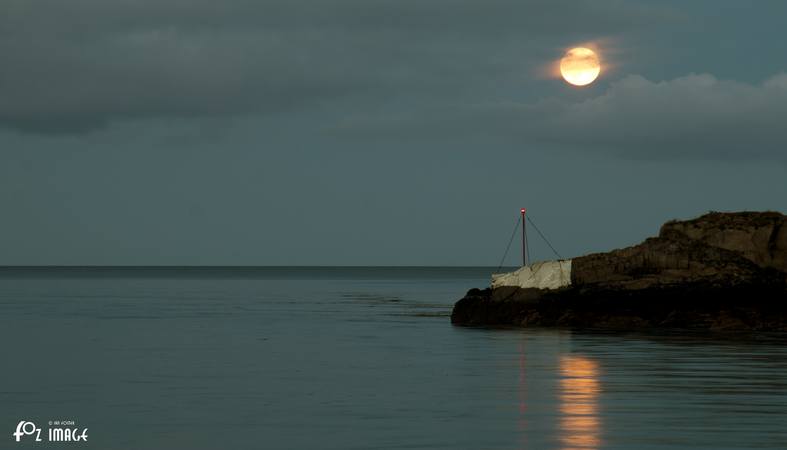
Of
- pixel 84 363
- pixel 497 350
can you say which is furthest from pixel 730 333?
pixel 84 363

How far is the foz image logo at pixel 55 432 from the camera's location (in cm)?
2467

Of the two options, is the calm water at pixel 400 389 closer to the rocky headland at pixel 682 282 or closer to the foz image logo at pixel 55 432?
the foz image logo at pixel 55 432

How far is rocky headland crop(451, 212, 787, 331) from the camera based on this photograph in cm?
5722

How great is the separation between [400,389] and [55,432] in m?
11.1

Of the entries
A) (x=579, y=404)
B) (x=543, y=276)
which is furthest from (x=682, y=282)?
(x=579, y=404)

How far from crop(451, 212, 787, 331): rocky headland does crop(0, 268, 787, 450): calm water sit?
432 centimetres

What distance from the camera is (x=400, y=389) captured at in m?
33.7

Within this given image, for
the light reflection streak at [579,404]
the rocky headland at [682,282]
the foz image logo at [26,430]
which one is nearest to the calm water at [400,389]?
the light reflection streak at [579,404]

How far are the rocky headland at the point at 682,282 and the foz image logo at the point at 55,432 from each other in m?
37.5

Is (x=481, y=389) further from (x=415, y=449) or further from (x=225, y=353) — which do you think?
(x=225, y=353)

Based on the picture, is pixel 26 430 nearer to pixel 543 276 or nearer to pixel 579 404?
pixel 579 404

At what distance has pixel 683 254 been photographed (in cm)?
5866

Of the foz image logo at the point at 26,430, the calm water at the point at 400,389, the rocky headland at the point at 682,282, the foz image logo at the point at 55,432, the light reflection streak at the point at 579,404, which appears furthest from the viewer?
the rocky headland at the point at 682,282

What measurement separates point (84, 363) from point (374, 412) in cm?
1876
